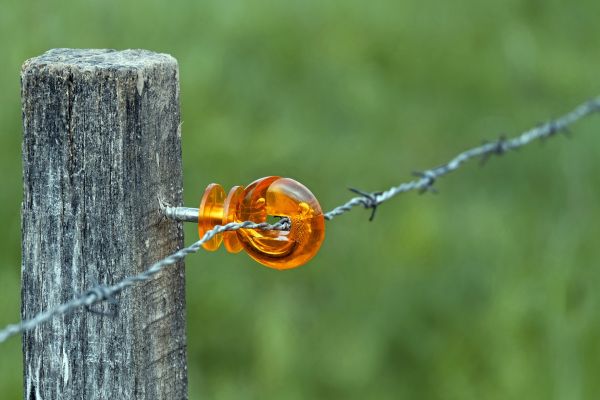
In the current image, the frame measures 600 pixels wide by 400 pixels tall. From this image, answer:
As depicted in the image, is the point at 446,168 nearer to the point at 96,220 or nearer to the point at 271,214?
the point at 271,214

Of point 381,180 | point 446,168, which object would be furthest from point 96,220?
point 381,180

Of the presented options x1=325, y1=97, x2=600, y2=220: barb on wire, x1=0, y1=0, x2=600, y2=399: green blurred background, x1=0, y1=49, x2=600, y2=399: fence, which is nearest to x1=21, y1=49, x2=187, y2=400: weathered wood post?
x1=0, y1=49, x2=600, y2=399: fence

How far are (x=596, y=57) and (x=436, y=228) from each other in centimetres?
227

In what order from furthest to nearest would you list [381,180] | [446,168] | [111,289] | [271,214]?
1. [381,180]
2. [446,168]
3. [271,214]
4. [111,289]

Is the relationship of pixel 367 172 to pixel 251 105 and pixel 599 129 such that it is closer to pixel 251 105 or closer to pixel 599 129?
pixel 251 105

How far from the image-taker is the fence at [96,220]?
5.49 feet

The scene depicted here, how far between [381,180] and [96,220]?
11.8 ft

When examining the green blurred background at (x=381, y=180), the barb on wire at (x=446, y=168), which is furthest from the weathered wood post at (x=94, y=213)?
the green blurred background at (x=381, y=180)

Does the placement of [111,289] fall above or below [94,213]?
below

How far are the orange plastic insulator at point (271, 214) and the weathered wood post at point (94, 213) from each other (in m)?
0.09

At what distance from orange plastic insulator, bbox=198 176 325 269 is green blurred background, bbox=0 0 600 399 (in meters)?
2.20

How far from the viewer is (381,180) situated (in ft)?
17.1

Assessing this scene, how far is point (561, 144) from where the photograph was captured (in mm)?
5508

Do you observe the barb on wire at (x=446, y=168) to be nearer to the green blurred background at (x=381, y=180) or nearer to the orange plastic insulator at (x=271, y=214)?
the orange plastic insulator at (x=271, y=214)
